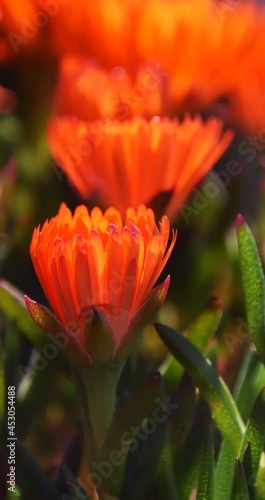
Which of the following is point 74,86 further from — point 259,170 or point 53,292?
point 53,292

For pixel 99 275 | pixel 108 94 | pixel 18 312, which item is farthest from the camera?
pixel 108 94

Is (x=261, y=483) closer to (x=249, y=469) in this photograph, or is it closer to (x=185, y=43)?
(x=249, y=469)

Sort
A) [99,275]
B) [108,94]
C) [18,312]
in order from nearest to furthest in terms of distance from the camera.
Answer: [99,275], [18,312], [108,94]

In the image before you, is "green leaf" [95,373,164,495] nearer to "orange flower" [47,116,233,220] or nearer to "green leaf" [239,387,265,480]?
"green leaf" [239,387,265,480]

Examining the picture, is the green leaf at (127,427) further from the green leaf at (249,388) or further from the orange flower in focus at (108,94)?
the orange flower in focus at (108,94)

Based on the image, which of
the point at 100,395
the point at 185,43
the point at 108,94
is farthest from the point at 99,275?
the point at 185,43

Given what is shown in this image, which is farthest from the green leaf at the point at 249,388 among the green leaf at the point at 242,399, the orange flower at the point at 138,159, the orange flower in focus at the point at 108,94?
the orange flower in focus at the point at 108,94
